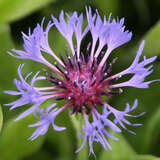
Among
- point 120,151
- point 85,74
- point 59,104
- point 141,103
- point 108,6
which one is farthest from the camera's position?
point 108,6

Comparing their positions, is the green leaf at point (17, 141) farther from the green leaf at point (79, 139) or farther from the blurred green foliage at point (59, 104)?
the green leaf at point (79, 139)

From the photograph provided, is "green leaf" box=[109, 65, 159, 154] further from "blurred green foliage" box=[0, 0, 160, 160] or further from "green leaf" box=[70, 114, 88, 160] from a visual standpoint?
"green leaf" box=[70, 114, 88, 160]

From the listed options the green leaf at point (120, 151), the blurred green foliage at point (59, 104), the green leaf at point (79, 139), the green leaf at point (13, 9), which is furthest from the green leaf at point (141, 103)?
the green leaf at point (13, 9)

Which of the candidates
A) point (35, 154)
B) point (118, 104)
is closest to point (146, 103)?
point (118, 104)

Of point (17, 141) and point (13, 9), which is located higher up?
point (13, 9)

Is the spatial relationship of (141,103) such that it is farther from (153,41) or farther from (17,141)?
(17,141)

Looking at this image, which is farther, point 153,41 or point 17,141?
point 153,41

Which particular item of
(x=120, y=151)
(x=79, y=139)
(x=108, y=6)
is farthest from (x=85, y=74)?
(x=108, y=6)
